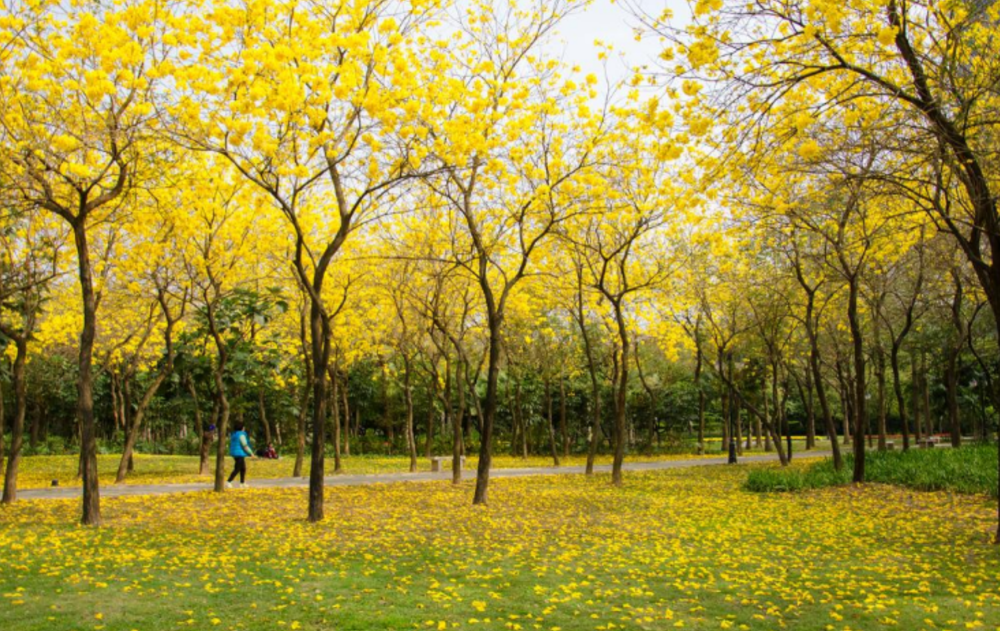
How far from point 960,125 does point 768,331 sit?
1605 cm

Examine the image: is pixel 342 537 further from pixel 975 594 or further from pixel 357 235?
pixel 357 235

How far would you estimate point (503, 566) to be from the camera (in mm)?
7262

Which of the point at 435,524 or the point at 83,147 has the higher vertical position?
the point at 83,147

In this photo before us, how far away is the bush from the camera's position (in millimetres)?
12789

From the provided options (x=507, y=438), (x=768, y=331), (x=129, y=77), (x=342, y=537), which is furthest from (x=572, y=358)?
(x=129, y=77)

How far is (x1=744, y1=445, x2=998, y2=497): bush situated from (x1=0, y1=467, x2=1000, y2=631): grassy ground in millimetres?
667

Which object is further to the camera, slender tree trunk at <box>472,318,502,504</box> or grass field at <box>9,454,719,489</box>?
grass field at <box>9,454,719,489</box>

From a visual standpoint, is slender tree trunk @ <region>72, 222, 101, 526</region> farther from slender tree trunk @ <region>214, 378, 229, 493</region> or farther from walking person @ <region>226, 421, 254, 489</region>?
walking person @ <region>226, 421, 254, 489</region>

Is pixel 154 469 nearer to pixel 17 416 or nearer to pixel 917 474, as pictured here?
pixel 17 416

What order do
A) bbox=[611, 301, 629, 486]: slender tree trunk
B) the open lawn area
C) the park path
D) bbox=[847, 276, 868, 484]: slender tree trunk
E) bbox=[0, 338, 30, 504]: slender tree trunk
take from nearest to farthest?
bbox=[0, 338, 30, 504]: slender tree trunk < bbox=[847, 276, 868, 484]: slender tree trunk < the park path < bbox=[611, 301, 629, 486]: slender tree trunk < the open lawn area

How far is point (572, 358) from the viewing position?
26938 millimetres

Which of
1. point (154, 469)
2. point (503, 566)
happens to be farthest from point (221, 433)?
point (154, 469)

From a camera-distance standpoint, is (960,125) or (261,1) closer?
(960,125)

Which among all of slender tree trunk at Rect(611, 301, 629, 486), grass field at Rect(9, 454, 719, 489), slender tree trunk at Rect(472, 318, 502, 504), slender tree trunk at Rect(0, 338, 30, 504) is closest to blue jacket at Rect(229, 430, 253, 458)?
grass field at Rect(9, 454, 719, 489)
